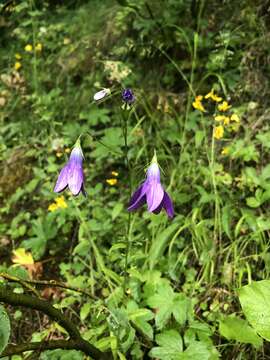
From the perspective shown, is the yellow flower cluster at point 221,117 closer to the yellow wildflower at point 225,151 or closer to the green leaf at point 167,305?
the yellow wildflower at point 225,151

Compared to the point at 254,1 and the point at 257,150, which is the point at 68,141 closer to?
the point at 257,150

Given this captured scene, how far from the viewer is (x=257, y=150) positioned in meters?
2.82

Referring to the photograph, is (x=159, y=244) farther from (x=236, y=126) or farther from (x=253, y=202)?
(x=236, y=126)

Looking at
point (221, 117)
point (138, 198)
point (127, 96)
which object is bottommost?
point (221, 117)

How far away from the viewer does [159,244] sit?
2.42 meters

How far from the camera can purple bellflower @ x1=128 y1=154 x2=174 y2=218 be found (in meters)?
1.54

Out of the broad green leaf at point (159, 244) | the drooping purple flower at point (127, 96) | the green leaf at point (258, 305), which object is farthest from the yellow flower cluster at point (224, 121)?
the green leaf at point (258, 305)

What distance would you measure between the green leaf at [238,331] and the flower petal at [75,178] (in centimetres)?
84

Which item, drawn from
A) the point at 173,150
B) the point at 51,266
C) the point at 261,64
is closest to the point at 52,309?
the point at 51,266

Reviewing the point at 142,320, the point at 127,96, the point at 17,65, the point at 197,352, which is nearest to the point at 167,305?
the point at 142,320

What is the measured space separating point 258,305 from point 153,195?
46cm

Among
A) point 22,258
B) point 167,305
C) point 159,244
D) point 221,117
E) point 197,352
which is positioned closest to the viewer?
point 197,352

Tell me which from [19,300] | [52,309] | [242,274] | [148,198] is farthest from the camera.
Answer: [242,274]

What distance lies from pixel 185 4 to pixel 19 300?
2.68 m
